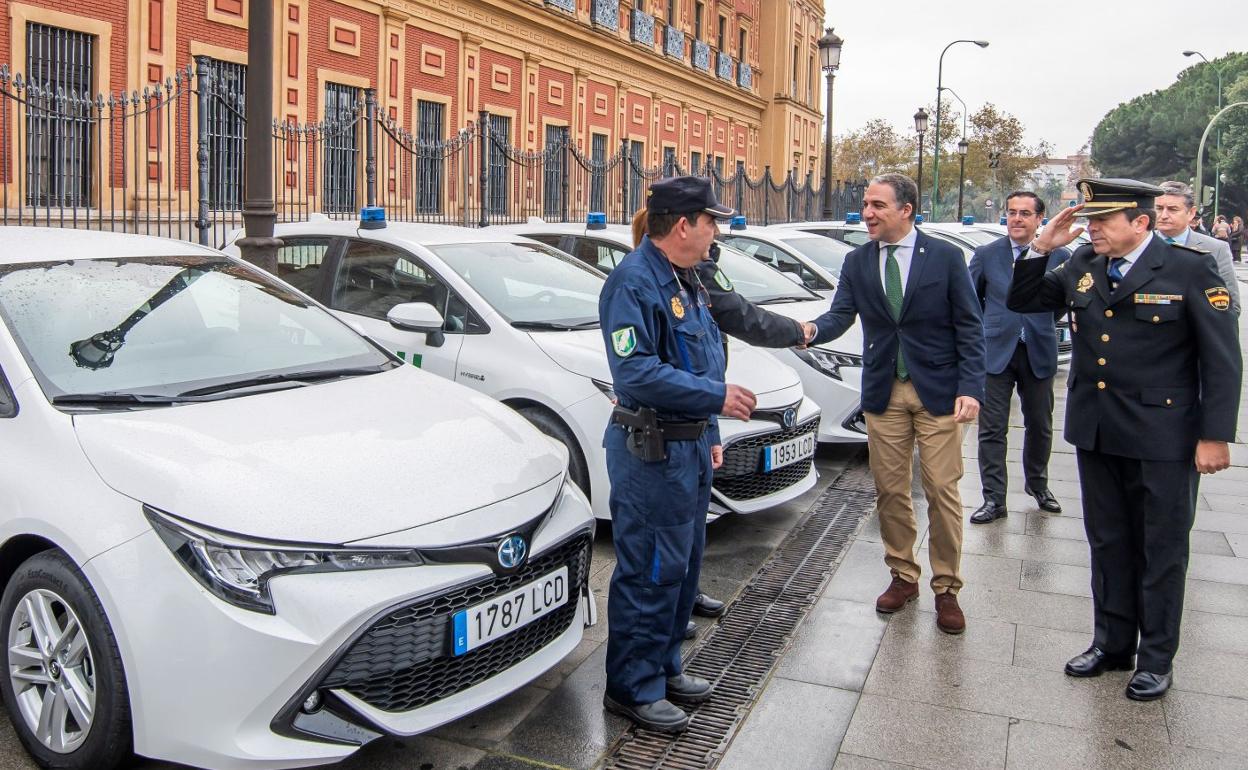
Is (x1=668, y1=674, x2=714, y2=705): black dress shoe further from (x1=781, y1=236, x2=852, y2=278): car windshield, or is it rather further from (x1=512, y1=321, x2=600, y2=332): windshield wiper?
(x1=781, y1=236, x2=852, y2=278): car windshield

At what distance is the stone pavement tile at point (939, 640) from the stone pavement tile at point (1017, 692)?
0.05 m

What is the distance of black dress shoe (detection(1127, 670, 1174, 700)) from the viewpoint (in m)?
3.94

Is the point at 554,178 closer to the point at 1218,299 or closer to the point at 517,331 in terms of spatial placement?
the point at 517,331

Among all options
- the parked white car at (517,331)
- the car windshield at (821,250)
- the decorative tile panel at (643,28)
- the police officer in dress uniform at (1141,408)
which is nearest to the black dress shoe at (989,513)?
the parked white car at (517,331)

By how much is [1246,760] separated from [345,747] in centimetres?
270

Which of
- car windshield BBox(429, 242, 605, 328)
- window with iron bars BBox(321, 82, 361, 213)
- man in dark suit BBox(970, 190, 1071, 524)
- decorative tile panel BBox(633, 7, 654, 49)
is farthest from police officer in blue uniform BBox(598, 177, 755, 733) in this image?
decorative tile panel BBox(633, 7, 654, 49)

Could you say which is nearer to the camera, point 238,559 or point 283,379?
point 238,559

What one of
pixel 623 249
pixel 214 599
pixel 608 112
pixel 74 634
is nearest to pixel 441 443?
pixel 214 599

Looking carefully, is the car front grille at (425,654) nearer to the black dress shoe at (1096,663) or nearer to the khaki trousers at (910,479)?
the khaki trousers at (910,479)

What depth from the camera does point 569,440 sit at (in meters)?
5.52

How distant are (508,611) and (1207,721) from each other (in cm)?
235

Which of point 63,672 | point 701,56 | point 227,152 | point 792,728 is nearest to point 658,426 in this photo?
point 792,728

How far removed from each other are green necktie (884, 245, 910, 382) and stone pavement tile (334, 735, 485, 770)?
229cm

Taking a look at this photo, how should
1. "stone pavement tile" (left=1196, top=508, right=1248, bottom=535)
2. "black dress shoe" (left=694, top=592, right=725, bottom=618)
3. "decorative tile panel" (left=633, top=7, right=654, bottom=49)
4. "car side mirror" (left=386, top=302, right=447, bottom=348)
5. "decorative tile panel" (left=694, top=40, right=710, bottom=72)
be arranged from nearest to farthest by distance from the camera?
"black dress shoe" (left=694, top=592, right=725, bottom=618) < "car side mirror" (left=386, top=302, right=447, bottom=348) < "stone pavement tile" (left=1196, top=508, right=1248, bottom=535) < "decorative tile panel" (left=633, top=7, right=654, bottom=49) < "decorative tile panel" (left=694, top=40, right=710, bottom=72)
